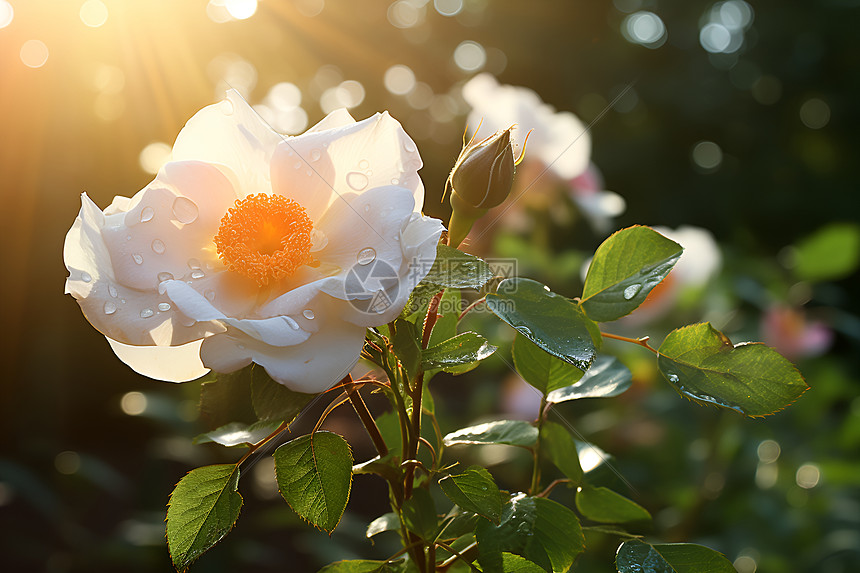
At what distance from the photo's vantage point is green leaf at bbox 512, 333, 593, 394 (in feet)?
1.46

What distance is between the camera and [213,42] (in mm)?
1743

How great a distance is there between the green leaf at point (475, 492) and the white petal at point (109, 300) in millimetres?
157

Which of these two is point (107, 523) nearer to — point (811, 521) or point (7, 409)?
point (7, 409)

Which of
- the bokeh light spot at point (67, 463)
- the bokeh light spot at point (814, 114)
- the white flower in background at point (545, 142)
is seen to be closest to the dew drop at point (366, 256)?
the white flower in background at point (545, 142)

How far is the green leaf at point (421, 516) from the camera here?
364mm

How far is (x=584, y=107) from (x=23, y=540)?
2.93m

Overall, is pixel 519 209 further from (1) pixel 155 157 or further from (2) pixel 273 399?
(2) pixel 273 399

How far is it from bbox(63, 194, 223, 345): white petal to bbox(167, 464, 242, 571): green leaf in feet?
0.32

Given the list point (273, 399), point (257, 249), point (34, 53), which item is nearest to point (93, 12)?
point (34, 53)

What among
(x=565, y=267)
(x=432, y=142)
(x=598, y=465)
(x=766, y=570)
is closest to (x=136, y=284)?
(x=598, y=465)

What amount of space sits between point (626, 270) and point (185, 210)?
28 centimetres

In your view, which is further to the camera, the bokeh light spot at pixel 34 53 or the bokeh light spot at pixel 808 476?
the bokeh light spot at pixel 34 53

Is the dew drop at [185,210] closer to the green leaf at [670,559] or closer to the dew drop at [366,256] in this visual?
the dew drop at [366,256]

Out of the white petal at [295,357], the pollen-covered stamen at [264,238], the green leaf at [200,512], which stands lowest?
the green leaf at [200,512]
